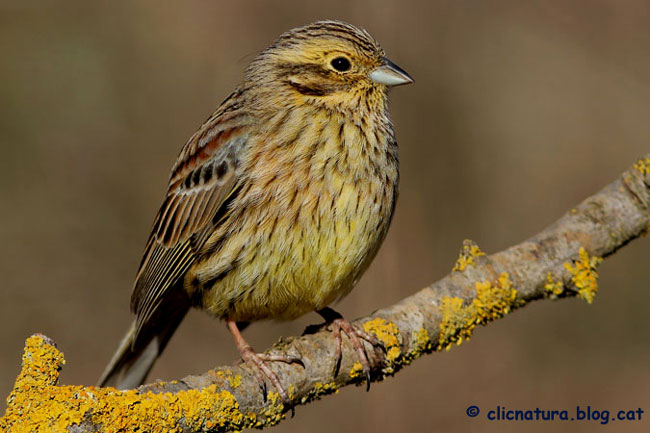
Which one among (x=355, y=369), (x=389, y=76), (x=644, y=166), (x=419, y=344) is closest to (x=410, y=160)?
(x=389, y=76)

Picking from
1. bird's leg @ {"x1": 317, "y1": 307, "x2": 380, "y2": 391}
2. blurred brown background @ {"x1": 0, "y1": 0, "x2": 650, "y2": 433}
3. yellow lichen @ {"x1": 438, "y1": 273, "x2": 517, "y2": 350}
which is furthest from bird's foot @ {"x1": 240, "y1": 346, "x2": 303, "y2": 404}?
blurred brown background @ {"x1": 0, "y1": 0, "x2": 650, "y2": 433}

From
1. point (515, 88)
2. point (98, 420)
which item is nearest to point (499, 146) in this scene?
point (515, 88)

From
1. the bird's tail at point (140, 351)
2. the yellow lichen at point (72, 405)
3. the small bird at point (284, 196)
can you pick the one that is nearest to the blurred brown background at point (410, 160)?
the bird's tail at point (140, 351)

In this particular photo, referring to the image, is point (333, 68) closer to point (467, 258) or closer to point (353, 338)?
point (467, 258)

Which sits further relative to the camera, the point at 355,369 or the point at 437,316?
the point at 437,316

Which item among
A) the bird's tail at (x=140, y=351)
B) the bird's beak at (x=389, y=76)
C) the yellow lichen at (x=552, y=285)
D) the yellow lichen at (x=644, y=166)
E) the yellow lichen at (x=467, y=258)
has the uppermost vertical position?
the bird's beak at (x=389, y=76)

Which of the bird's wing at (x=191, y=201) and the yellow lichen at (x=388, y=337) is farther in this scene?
the bird's wing at (x=191, y=201)

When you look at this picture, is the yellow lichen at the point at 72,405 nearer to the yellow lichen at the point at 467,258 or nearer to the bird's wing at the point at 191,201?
the bird's wing at the point at 191,201
